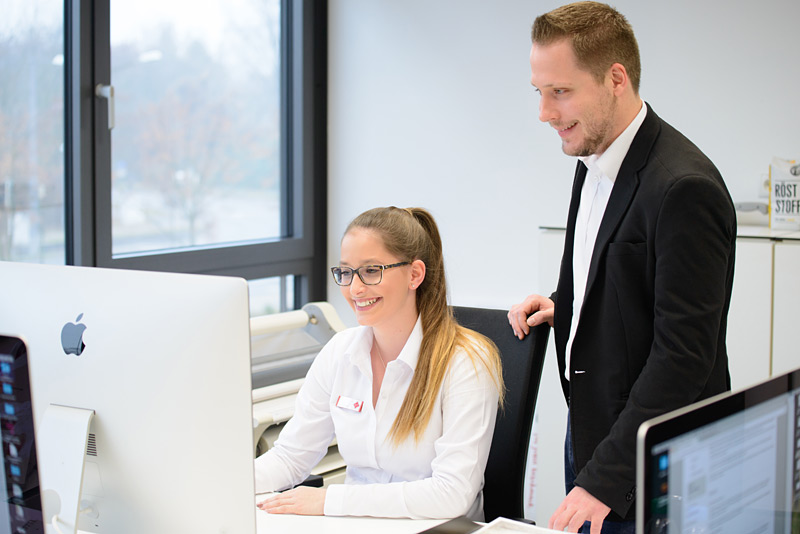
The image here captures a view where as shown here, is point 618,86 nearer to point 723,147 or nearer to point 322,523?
point 322,523

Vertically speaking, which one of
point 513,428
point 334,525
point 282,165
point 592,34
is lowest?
point 334,525

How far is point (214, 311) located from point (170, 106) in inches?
85.3

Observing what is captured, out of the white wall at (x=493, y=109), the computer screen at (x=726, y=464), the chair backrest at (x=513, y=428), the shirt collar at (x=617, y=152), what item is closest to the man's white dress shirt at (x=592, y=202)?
the shirt collar at (x=617, y=152)

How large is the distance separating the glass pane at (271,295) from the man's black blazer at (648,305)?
6.92 ft

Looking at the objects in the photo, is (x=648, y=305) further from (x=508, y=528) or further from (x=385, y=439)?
(x=385, y=439)

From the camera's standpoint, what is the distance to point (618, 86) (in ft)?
5.10

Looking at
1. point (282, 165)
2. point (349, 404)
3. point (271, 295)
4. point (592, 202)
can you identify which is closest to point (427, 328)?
point (349, 404)

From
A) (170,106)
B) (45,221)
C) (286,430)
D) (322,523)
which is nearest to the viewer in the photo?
(322,523)

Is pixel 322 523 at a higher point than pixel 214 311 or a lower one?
lower

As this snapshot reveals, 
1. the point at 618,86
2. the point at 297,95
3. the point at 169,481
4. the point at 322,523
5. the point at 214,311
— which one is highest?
→ the point at 297,95

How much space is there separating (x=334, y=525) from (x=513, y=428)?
483mm

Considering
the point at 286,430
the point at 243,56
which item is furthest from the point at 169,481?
the point at 243,56

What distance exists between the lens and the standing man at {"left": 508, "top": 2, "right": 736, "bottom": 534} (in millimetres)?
1396

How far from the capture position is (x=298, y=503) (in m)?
1.55
